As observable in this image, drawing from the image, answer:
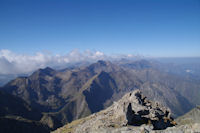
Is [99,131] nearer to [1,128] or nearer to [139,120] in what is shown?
A: [139,120]

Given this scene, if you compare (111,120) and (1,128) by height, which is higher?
(111,120)

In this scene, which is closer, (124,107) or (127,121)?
(127,121)

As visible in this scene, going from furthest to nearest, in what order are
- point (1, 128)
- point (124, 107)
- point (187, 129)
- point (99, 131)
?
1. point (1, 128)
2. point (124, 107)
3. point (99, 131)
4. point (187, 129)

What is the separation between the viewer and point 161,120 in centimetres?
4172

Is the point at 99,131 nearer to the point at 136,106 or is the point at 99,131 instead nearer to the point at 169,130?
the point at 169,130

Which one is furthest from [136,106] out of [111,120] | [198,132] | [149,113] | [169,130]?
[198,132]

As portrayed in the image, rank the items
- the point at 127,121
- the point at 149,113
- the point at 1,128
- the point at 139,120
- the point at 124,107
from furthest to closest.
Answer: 1. the point at 1,128
2. the point at 149,113
3. the point at 139,120
4. the point at 124,107
5. the point at 127,121

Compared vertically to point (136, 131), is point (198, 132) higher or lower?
higher

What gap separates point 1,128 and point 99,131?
243 meters

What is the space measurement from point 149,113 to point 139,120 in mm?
5460

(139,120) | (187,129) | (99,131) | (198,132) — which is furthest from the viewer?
(139,120)

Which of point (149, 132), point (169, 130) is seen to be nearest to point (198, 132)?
point (169, 130)

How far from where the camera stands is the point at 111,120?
119 ft

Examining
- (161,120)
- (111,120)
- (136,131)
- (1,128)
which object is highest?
(136,131)
